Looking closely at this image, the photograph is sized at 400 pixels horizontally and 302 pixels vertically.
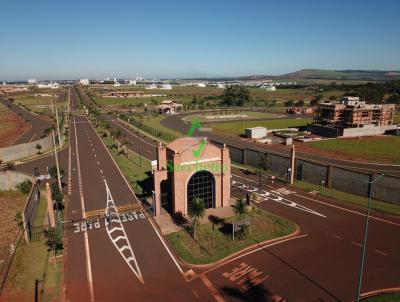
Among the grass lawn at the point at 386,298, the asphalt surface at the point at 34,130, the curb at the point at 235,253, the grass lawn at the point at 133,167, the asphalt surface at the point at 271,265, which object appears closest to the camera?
the grass lawn at the point at 386,298

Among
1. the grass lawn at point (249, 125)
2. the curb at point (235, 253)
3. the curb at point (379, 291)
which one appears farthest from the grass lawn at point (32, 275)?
the grass lawn at point (249, 125)

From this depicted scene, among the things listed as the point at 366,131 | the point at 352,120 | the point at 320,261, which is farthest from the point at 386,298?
the point at 366,131

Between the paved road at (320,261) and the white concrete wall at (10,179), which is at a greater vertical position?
the white concrete wall at (10,179)

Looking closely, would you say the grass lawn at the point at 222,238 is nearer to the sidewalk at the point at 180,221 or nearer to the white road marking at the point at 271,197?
the sidewalk at the point at 180,221

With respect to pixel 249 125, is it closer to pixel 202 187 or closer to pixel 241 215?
pixel 202 187

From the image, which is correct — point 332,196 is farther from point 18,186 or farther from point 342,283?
point 18,186

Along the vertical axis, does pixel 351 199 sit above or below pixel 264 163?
below
